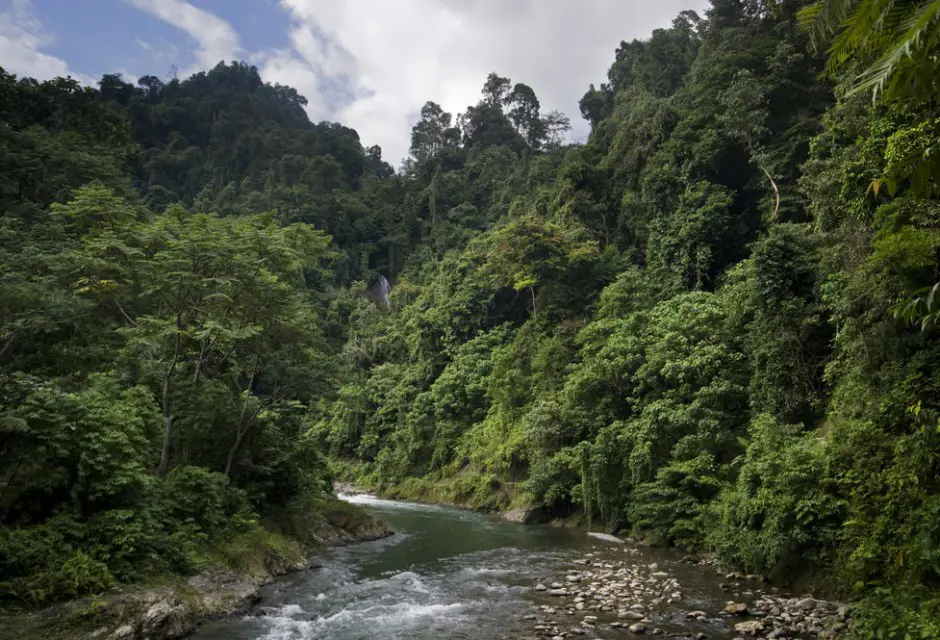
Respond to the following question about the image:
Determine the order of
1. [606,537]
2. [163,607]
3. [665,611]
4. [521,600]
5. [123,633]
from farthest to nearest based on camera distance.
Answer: [606,537] < [521,600] < [665,611] < [163,607] < [123,633]

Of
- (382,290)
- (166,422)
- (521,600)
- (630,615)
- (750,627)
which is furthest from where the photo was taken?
(382,290)

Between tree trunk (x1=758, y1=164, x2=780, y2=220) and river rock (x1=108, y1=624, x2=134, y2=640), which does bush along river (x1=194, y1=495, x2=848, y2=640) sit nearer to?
river rock (x1=108, y1=624, x2=134, y2=640)

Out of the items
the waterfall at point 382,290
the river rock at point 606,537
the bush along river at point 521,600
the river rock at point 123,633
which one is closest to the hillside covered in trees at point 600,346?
the river rock at point 606,537

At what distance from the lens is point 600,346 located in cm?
2759

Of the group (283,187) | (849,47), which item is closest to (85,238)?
(849,47)

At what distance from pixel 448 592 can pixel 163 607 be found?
20.1ft

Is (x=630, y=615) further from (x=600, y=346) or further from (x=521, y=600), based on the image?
(x=600, y=346)

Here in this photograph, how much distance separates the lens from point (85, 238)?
15695 mm

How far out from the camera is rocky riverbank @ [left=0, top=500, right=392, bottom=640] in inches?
333

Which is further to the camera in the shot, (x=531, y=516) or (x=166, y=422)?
(x=531, y=516)

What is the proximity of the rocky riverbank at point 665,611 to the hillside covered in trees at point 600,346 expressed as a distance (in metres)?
0.94

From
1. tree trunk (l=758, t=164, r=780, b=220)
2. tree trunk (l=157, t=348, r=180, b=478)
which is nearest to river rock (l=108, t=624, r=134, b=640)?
tree trunk (l=157, t=348, r=180, b=478)

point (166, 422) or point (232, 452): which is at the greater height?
point (166, 422)

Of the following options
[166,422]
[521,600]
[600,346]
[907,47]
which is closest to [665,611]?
[521,600]
